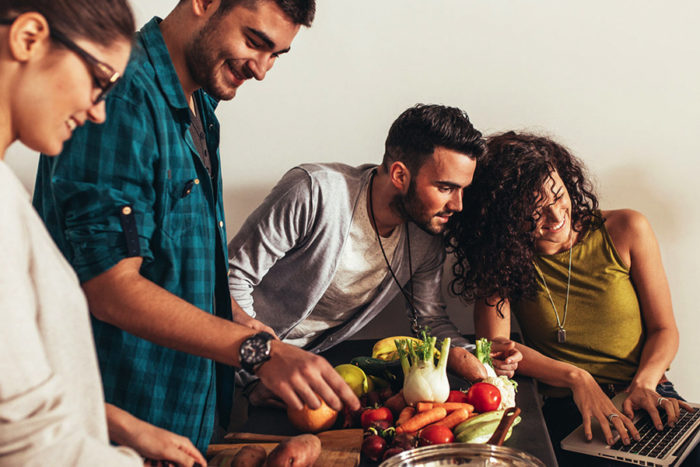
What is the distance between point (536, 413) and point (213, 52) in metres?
1.01

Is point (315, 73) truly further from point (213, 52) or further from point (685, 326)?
point (685, 326)

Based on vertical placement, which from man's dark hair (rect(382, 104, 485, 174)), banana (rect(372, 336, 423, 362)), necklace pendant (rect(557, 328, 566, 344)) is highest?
man's dark hair (rect(382, 104, 485, 174))

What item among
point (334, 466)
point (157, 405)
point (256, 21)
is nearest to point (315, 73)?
point (256, 21)

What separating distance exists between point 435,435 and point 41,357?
73cm

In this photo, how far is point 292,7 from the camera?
131cm

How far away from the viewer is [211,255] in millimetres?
1300

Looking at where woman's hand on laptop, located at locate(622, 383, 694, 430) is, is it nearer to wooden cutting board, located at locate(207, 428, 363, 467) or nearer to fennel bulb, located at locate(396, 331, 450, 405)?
fennel bulb, located at locate(396, 331, 450, 405)

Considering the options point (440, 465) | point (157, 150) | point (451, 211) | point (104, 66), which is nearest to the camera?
point (104, 66)

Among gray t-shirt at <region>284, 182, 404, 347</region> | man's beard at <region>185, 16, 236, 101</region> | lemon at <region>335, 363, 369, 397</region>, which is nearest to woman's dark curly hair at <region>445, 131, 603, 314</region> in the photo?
gray t-shirt at <region>284, 182, 404, 347</region>

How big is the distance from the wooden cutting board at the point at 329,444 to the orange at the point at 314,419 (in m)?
0.02

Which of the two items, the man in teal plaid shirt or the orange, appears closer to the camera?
the man in teal plaid shirt

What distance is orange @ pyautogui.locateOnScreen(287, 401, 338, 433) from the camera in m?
1.24

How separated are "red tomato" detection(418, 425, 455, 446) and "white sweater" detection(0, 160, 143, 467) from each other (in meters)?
0.60

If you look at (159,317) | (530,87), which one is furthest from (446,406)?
(530,87)
